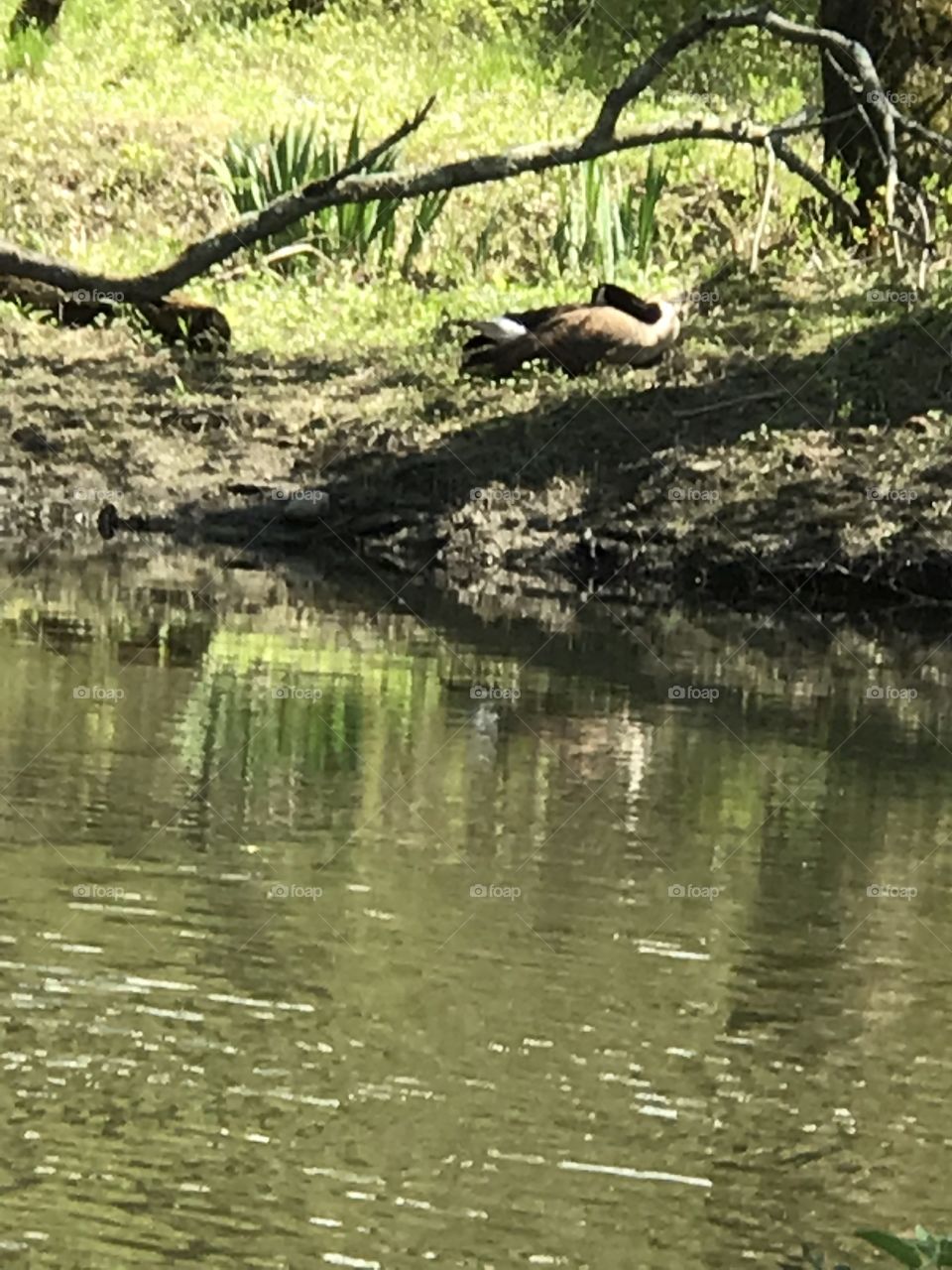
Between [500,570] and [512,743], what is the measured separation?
22.4 feet

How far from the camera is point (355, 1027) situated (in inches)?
294

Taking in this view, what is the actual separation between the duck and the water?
6248mm

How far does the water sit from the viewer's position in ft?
20.3

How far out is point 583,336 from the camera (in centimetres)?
2055

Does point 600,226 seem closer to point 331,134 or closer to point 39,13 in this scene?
point 331,134

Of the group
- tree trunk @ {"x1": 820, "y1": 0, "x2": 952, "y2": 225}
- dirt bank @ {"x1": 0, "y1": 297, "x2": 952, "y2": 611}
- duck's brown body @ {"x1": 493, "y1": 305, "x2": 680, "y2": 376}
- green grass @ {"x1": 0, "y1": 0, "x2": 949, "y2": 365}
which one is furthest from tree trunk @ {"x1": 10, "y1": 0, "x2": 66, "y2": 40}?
duck's brown body @ {"x1": 493, "y1": 305, "x2": 680, "y2": 376}

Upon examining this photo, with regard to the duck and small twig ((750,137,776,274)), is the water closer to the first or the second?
small twig ((750,137,776,274))

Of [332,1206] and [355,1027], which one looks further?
[355,1027]

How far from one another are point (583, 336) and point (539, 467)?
118cm

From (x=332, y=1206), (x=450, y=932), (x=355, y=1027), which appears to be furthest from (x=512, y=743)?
(x=332, y=1206)

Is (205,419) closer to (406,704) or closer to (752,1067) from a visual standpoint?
(406,704)

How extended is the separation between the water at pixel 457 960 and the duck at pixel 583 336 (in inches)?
246

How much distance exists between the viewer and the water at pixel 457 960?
619 centimetres

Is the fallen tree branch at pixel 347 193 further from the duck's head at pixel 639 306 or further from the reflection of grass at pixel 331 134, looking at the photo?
the reflection of grass at pixel 331 134
